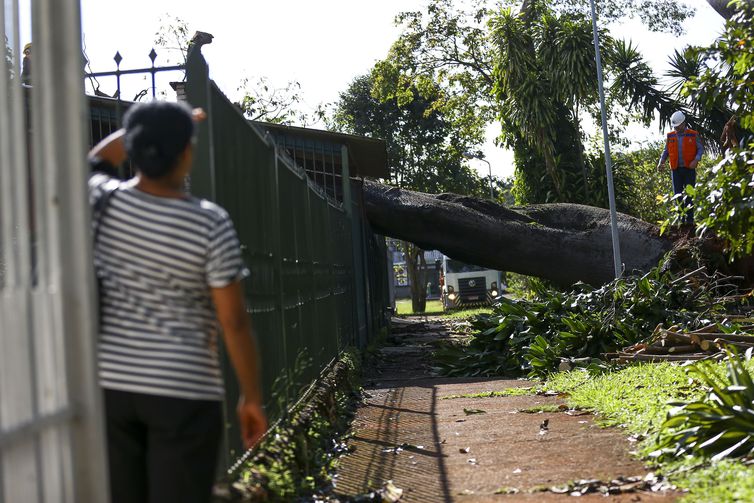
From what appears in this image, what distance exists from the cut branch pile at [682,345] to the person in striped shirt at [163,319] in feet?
26.2

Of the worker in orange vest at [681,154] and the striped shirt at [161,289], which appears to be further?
the worker in orange vest at [681,154]

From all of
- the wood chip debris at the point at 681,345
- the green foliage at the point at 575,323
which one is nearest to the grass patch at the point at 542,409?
the wood chip debris at the point at 681,345

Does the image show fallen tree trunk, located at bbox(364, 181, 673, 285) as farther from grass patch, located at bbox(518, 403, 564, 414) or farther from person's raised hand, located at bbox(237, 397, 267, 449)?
person's raised hand, located at bbox(237, 397, 267, 449)

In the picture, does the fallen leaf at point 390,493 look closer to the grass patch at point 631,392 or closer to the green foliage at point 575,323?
the grass patch at point 631,392

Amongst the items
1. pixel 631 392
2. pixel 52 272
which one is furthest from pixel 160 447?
pixel 631 392

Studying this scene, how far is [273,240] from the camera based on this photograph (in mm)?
7039

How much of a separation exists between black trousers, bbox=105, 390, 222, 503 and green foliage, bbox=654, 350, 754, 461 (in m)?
3.53

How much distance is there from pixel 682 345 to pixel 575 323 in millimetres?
1664

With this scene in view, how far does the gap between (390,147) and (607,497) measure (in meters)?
41.0

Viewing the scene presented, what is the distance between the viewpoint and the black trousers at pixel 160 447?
327 cm

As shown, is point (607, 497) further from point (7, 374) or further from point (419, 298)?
point (419, 298)

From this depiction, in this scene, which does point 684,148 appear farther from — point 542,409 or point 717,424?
point 717,424

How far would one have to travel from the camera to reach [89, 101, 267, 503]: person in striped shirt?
10.8 feet

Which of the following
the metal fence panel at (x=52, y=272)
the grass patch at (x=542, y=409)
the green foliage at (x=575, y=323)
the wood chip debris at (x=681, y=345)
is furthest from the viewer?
the green foliage at (x=575, y=323)
